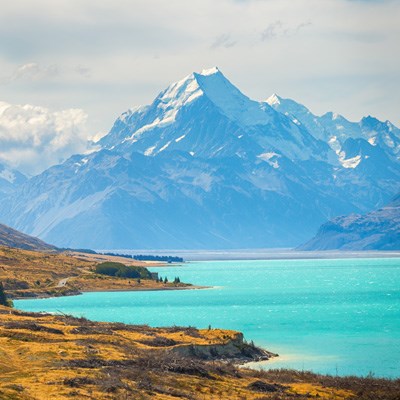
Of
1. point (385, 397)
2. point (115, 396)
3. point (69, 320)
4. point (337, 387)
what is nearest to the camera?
point (115, 396)

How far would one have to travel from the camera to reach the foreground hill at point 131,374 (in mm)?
63906

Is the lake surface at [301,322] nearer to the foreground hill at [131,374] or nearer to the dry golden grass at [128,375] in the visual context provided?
the foreground hill at [131,374]

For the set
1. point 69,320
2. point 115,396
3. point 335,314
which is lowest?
point 115,396

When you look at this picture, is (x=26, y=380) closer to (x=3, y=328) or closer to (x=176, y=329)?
(x=3, y=328)

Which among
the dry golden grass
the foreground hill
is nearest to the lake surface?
the foreground hill

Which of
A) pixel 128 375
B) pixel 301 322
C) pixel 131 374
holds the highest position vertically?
pixel 301 322

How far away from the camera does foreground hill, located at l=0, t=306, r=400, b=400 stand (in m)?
63.9

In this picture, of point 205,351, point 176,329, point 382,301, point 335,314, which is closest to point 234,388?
point 205,351

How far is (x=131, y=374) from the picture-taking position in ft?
229

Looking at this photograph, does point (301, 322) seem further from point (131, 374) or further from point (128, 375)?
point (128, 375)

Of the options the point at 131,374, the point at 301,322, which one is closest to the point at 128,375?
the point at 131,374

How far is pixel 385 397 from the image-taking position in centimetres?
6944

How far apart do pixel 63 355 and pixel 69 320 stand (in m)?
32.5

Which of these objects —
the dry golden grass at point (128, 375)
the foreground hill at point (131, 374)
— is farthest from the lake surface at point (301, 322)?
the dry golden grass at point (128, 375)
